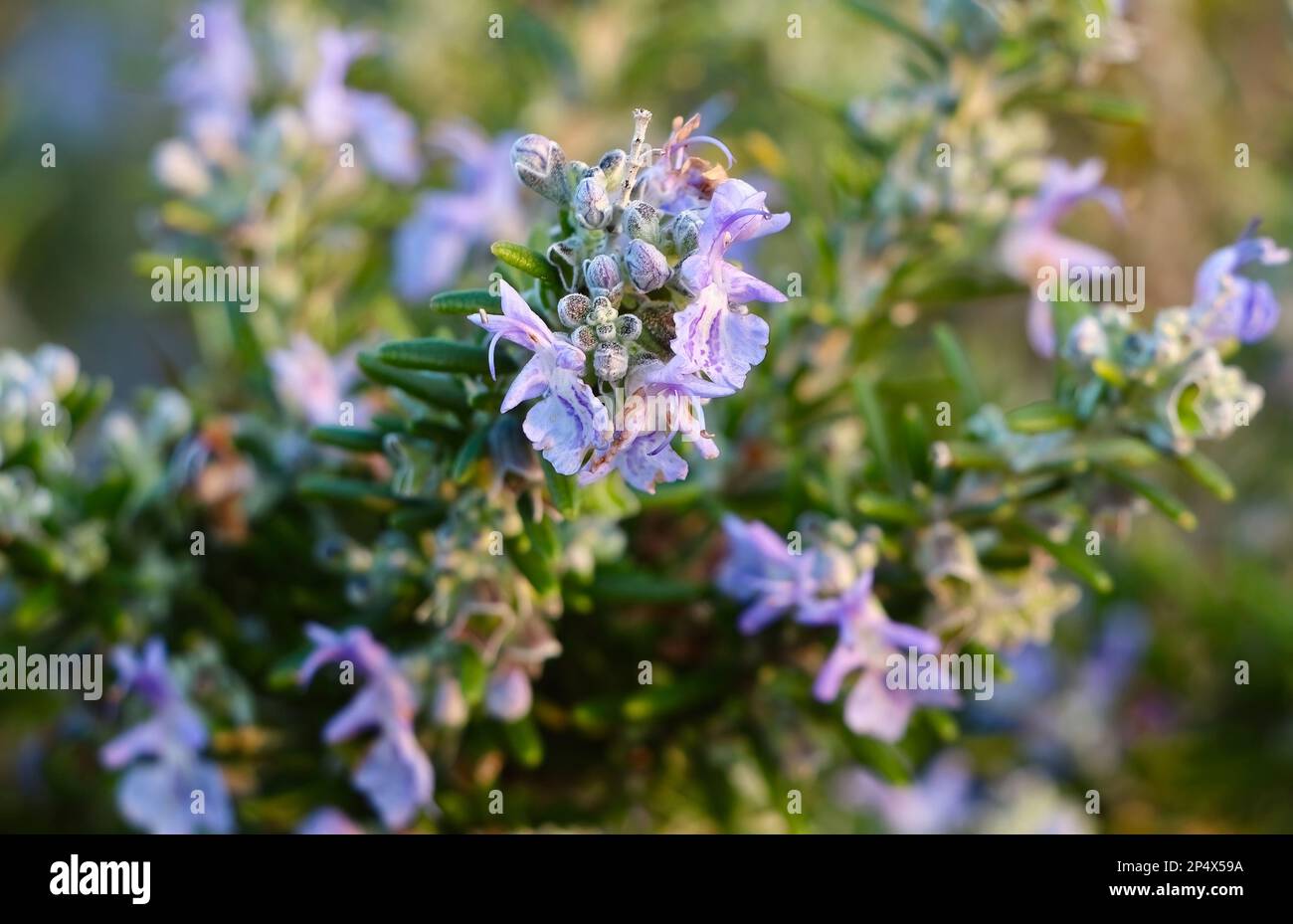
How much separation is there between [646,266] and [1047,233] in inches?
40.5

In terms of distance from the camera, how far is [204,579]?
1.88m

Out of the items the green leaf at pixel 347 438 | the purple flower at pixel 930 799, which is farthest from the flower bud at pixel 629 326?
the purple flower at pixel 930 799

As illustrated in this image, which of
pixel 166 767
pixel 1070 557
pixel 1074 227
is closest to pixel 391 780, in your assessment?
pixel 166 767

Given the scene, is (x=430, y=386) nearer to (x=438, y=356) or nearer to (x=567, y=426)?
(x=438, y=356)

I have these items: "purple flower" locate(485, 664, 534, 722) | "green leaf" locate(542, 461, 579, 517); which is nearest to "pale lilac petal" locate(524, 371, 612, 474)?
"green leaf" locate(542, 461, 579, 517)

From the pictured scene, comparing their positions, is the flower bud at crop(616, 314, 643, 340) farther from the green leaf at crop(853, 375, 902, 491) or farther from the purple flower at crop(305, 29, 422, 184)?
the purple flower at crop(305, 29, 422, 184)

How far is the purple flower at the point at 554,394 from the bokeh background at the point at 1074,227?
0.86 m

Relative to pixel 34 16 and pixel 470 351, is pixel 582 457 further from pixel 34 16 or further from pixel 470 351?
pixel 34 16

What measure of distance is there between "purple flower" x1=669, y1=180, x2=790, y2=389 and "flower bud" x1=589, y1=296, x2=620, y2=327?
7 centimetres

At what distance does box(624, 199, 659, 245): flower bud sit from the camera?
1148 mm

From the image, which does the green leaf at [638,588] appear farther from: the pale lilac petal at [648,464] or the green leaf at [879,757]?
the pale lilac petal at [648,464]

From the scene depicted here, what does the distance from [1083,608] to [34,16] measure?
3772 mm

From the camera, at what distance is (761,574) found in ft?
5.25
